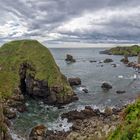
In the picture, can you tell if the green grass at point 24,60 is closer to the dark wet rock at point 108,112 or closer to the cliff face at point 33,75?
the cliff face at point 33,75

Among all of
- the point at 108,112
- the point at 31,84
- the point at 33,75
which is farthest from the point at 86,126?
the point at 33,75

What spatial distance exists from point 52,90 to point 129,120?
2200 inches

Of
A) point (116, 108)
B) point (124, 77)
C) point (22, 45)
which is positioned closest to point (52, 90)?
point (116, 108)

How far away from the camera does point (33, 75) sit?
8850 cm

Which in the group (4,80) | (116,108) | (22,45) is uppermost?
(22,45)

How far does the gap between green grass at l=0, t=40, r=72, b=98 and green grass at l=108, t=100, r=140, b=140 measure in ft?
175

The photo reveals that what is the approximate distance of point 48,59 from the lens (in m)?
94.9

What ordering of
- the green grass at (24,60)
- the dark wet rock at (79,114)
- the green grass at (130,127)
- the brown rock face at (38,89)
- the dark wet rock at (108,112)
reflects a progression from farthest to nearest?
the green grass at (24,60) → the brown rock face at (38,89) → the dark wet rock at (108,112) → the dark wet rock at (79,114) → the green grass at (130,127)

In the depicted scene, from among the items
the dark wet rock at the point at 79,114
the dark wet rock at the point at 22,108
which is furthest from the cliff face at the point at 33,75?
the dark wet rock at the point at 79,114

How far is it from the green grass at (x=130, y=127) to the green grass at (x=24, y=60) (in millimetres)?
53390

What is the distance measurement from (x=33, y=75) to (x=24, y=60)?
7.38 m

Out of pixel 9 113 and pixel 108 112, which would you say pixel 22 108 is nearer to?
pixel 9 113

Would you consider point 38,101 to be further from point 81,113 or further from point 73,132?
point 73,132

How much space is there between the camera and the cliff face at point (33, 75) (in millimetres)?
83500
